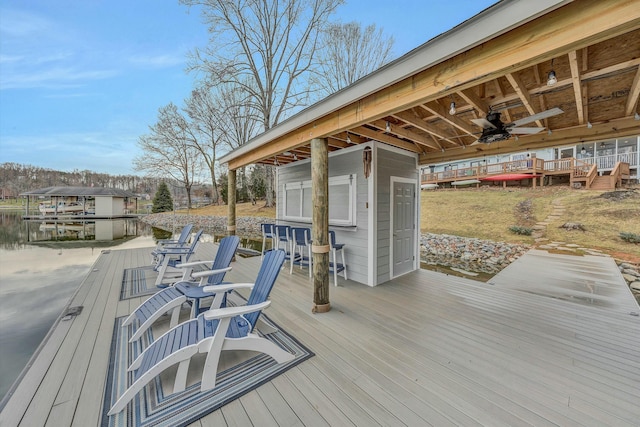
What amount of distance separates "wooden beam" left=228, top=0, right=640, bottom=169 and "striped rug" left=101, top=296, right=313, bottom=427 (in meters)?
2.55

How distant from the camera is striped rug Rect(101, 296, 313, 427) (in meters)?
1.54

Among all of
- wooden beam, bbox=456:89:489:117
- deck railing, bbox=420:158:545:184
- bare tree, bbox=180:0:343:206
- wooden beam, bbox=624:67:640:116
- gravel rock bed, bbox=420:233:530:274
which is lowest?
gravel rock bed, bbox=420:233:530:274

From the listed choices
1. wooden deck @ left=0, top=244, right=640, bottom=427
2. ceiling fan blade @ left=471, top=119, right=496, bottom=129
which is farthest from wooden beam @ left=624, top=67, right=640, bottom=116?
wooden deck @ left=0, top=244, right=640, bottom=427

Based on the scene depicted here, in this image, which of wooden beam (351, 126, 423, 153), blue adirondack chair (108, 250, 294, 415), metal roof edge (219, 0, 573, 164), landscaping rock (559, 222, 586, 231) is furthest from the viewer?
landscaping rock (559, 222, 586, 231)

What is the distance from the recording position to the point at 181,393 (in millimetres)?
1764

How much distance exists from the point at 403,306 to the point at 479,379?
1.44m

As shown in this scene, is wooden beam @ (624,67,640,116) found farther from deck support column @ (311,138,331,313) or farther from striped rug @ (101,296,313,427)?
striped rug @ (101,296,313,427)

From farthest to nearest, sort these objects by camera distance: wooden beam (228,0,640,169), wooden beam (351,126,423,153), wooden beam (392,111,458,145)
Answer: wooden beam (351,126,423,153)
wooden beam (392,111,458,145)
wooden beam (228,0,640,169)

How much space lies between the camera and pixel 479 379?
1.92m

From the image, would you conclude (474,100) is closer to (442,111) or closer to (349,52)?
(442,111)

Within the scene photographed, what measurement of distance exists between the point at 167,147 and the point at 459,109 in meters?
21.2

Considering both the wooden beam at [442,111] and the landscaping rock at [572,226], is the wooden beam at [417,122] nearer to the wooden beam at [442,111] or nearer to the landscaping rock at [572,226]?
the wooden beam at [442,111]

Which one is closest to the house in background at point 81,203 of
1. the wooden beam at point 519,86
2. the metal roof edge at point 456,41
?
the metal roof edge at point 456,41

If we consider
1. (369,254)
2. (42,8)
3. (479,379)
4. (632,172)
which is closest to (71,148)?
(42,8)
